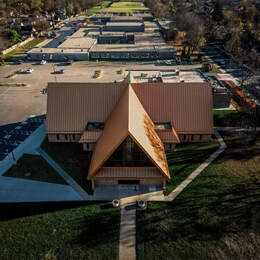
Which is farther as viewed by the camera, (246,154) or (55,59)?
(55,59)

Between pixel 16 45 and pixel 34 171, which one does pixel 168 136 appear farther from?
pixel 16 45

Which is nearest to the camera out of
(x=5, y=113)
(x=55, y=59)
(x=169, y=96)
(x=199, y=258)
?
(x=199, y=258)

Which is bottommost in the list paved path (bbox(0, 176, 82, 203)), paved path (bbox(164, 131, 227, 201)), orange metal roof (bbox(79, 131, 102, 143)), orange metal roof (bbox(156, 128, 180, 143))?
paved path (bbox(164, 131, 227, 201))

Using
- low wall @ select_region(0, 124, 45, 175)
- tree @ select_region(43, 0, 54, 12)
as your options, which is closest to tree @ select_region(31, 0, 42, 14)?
tree @ select_region(43, 0, 54, 12)

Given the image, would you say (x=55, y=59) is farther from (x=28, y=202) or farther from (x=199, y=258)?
(x=199, y=258)

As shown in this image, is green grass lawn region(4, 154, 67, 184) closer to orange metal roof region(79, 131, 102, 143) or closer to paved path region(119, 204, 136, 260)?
orange metal roof region(79, 131, 102, 143)

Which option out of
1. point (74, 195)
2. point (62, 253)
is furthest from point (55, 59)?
point (62, 253)

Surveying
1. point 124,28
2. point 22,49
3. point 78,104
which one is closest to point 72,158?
point 78,104
